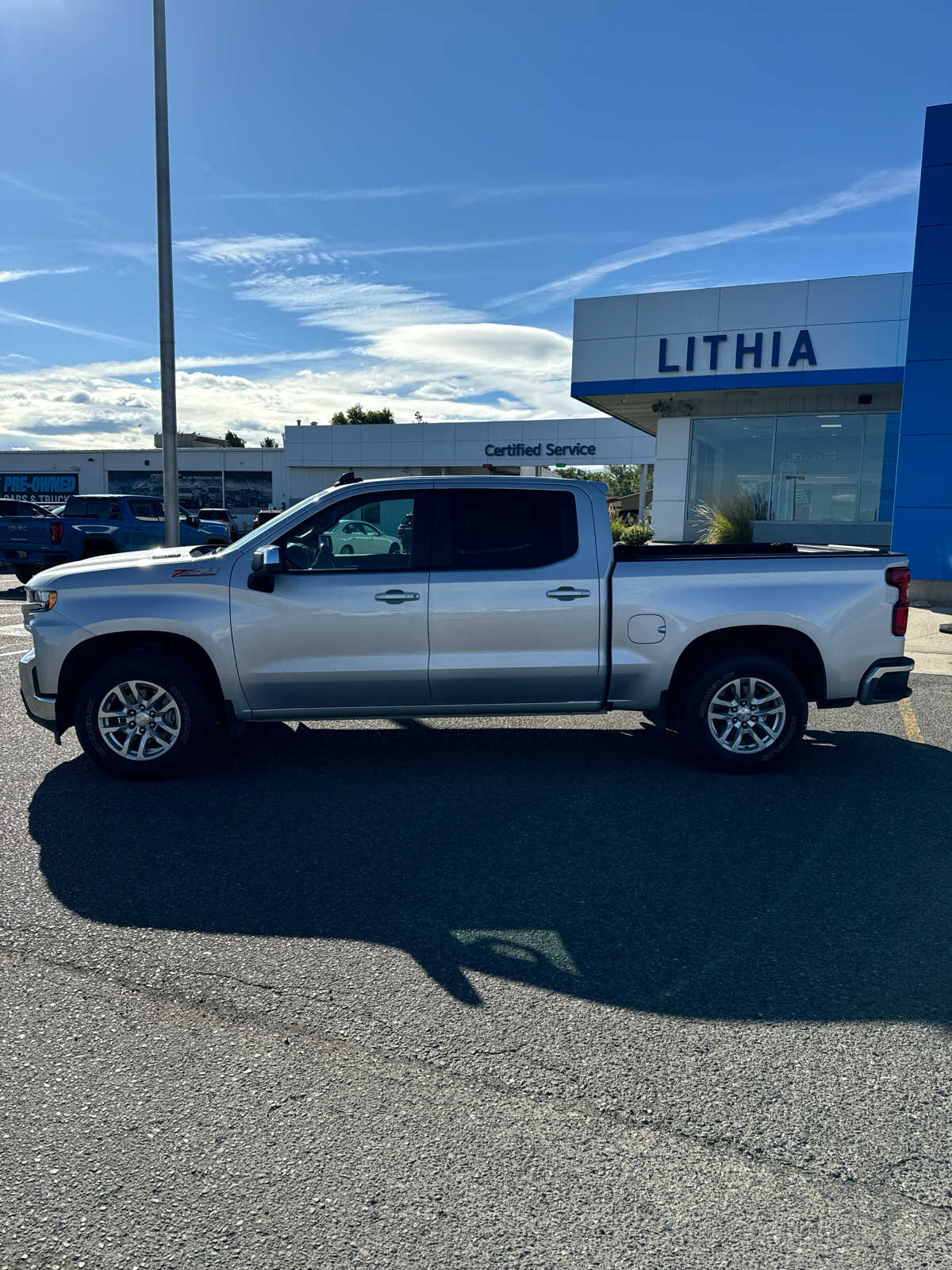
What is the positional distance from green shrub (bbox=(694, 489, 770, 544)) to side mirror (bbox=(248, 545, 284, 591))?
1642 cm

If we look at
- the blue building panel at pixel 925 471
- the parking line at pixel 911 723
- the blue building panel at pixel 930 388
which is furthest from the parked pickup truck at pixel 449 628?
the blue building panel at pixel 925 471

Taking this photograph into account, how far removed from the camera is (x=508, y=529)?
6.47m

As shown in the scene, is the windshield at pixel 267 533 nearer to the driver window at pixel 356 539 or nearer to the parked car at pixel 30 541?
the driver window at pixel 356 539

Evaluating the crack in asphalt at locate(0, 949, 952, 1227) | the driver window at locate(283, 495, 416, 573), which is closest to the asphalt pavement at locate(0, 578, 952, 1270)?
the crack in asphalt at locate(0, 949, 952, 1227)

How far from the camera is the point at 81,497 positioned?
2106 centimetres

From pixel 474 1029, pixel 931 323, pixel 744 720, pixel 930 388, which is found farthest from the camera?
pixel 930 388

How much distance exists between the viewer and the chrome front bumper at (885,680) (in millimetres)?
6516

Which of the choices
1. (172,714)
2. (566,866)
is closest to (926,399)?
(566,866)

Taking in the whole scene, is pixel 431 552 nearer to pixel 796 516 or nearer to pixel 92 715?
pixel 92 715

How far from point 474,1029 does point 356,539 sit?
3.84 metres

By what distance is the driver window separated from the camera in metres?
6.34

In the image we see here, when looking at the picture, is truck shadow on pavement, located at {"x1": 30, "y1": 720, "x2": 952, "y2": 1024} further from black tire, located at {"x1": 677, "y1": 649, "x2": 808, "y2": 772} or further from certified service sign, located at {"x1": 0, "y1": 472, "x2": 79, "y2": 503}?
certified service sign, located at {"x1": 0, "y1": 472, "x2": 79, "y2": 503}

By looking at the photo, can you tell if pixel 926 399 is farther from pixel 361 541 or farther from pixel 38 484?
pixel 38 484

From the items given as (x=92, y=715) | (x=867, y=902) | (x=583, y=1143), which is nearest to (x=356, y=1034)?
(x=583, y=1143)
